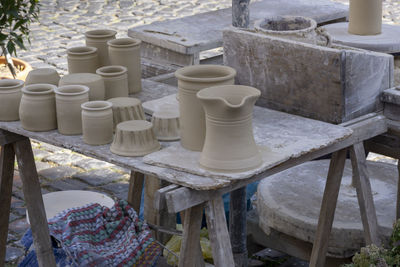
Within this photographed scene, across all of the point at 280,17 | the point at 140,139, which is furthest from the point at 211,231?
the point at 280,17

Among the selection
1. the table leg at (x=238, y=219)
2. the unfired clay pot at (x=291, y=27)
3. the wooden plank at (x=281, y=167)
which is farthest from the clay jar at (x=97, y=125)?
the table leg at (x=238, y=219)

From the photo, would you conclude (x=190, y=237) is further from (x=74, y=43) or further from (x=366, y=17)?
(x=74, y=43)

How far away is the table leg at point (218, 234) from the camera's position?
2324mm

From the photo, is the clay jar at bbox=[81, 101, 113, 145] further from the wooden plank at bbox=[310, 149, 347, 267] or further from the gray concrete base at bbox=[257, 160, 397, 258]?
the gray concrete base at bbox=[257, 160, 397, 258]

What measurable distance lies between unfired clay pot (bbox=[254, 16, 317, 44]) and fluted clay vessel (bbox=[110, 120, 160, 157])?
0.74m

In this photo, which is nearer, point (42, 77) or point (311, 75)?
point (311, 75)

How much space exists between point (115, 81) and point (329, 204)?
106 centimetres

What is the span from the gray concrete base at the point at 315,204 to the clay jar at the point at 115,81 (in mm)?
951

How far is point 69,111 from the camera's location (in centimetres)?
273

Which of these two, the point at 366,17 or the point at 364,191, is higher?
the point at 366,17

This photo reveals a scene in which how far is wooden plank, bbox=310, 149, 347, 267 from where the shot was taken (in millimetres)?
2912

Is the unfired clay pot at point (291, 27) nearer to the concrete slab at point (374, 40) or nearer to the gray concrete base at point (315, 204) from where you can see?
the concrete slab at point (374, 40)

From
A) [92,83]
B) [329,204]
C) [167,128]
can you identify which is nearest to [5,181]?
[92,83]

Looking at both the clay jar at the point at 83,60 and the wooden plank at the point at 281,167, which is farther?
the clay jar at the point at 83,60
